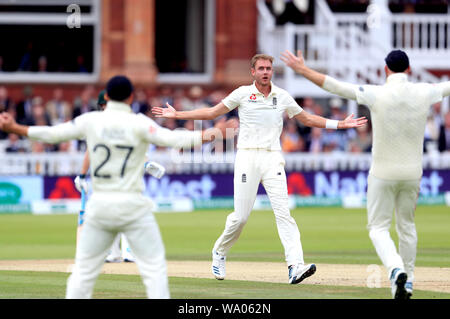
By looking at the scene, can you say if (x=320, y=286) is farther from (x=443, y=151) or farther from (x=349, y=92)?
(x=443, y=151)

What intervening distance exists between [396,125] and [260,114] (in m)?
2.17

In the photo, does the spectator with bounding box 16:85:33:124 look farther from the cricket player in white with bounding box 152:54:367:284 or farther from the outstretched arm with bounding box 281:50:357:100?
the outstretched arm with bounding box 281:50:357:100

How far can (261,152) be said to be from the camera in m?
11.7

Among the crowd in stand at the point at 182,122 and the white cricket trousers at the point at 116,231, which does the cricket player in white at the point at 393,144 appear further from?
the crowd in stand at the point at 182,122

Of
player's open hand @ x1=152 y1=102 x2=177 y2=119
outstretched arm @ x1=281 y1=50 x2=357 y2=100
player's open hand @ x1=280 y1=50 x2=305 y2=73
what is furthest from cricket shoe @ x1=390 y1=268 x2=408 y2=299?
player's open hand @ x1=152 y1=102 x2=177 y2=119

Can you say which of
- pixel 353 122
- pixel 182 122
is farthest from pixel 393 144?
pixel 182 122

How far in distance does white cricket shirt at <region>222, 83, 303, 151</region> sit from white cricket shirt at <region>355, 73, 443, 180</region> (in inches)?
76.1

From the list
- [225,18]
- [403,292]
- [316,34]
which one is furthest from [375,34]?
[403,292]

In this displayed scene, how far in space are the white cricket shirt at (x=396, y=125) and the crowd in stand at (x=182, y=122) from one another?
1546 centimetres

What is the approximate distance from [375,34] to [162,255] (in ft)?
77.3

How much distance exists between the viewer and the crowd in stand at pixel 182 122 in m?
25.1

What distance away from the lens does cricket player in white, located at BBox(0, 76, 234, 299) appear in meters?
8.38

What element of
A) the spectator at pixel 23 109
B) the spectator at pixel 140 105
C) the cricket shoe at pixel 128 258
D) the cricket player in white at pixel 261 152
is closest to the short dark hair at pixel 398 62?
the cricket player in white at pixel 261 152

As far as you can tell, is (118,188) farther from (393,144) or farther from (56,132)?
(393,144)
